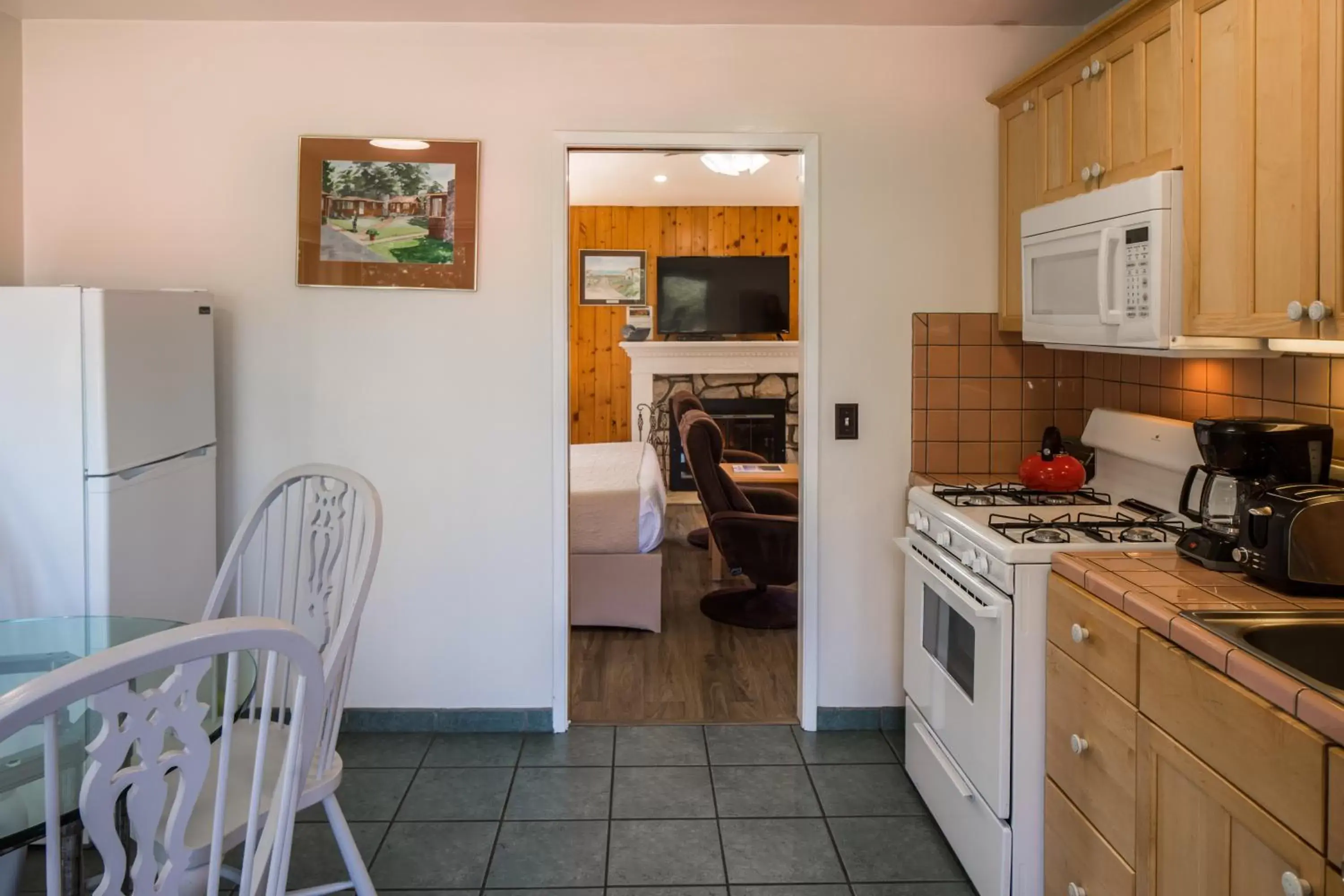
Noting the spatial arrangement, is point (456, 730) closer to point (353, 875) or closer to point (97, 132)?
point (353, 875)

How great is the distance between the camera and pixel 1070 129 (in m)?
2.97

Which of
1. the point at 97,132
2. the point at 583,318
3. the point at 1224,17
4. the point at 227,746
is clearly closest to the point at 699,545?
the point at 583,318

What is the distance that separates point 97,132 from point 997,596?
121 inches

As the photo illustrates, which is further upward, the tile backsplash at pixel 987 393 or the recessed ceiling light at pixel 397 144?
the recessed ceiling light at pixel 397 144

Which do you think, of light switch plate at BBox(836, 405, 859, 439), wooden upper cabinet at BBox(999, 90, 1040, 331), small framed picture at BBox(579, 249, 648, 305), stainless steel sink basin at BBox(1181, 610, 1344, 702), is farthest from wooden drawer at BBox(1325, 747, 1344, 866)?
small framed picture at BBox(579, 249, 648, 305)

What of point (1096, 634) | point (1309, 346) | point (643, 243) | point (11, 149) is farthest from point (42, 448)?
point (643, 243)

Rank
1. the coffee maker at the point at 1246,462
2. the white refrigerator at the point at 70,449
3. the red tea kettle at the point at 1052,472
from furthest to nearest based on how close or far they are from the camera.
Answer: the red tea kettle at the point at 1052,472, the white refrigerator at the point at 70,449, the coffee maker at the point at 1246,462

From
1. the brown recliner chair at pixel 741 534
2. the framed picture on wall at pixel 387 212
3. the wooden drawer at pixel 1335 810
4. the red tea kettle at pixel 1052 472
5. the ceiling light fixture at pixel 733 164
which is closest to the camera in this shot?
the wooden drawer at pixel 1335 810

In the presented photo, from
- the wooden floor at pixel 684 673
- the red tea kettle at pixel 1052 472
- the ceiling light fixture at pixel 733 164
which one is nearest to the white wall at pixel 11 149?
the wooden floor at pixel 684 673

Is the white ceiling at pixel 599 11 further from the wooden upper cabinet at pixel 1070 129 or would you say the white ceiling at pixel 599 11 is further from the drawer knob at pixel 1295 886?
the drawer knob at pixel 1295 886

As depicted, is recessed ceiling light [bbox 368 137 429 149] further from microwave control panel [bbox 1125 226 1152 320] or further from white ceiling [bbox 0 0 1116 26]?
microwave control panel [bbox 1125 226 1152 320]

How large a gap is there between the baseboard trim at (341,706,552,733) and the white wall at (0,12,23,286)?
1.80m

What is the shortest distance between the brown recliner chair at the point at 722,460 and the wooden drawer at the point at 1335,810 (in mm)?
4358

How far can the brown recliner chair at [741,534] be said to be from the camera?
193 inches
